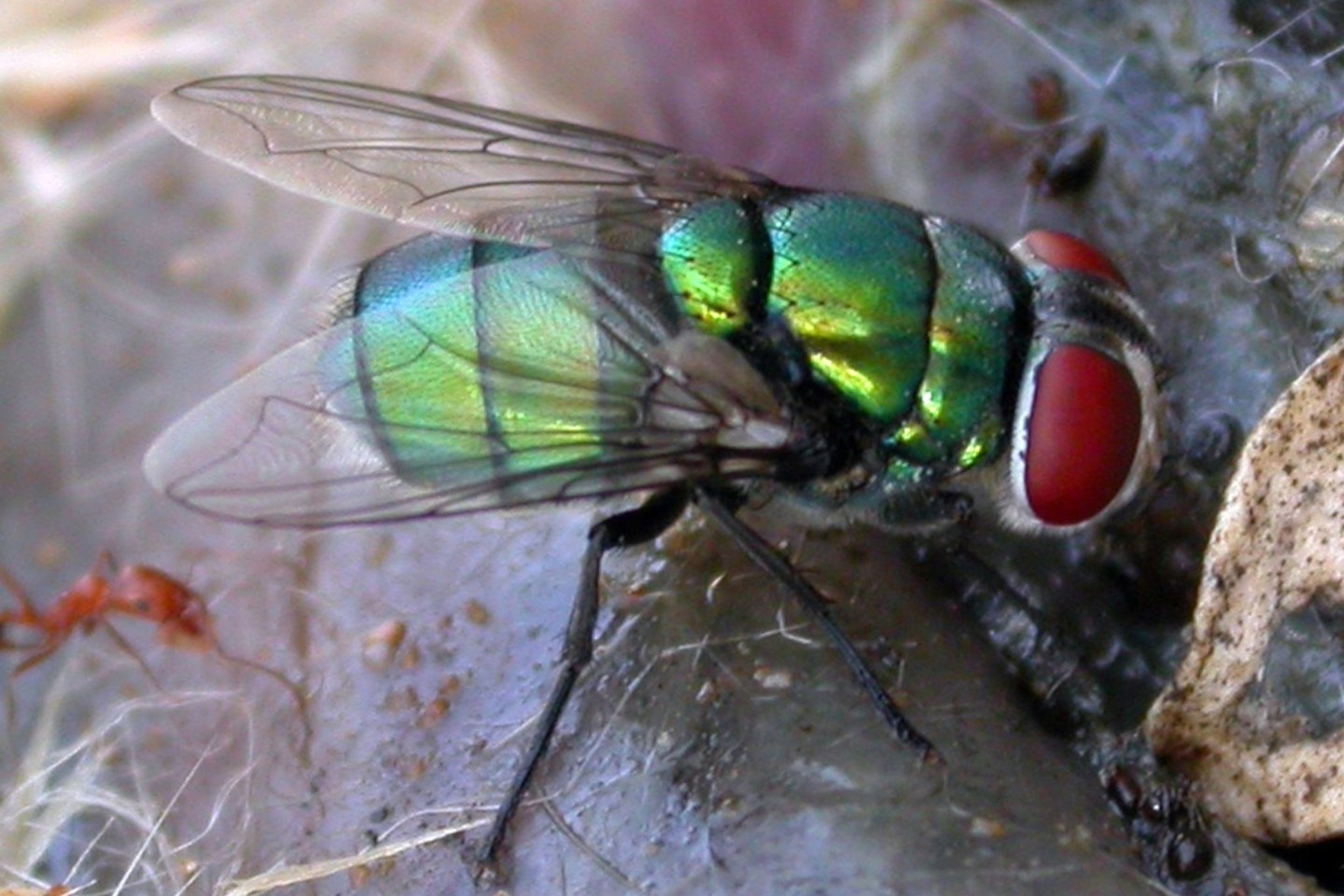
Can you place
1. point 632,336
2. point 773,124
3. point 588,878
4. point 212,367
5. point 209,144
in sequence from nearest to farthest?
1. point 588,878
2. point 632,336
3. point 209,144
4. point 773,124
5. point 212,367

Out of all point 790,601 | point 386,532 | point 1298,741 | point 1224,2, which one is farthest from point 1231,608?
point 386,532

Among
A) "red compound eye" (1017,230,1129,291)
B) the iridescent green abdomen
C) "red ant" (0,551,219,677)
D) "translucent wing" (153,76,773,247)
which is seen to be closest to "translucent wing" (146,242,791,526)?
the iridescent green abdomen

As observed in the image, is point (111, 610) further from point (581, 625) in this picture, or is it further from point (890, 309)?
point (890, 309)

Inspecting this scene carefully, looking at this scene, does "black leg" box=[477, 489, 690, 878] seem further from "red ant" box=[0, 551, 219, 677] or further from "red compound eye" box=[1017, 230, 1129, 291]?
"red ant" box=[0, 551, 219, 677]

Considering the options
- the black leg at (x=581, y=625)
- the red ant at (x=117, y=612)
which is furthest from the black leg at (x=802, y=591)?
Answer: the red ant at (x=117, y=612)

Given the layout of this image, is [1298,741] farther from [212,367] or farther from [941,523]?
[212,367]

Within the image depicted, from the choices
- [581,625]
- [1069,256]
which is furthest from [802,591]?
[1069,256]
